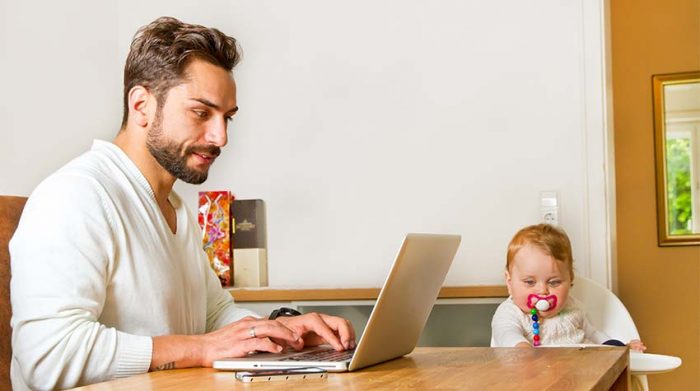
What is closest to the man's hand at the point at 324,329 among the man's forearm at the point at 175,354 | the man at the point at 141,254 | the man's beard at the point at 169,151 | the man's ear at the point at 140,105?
the man at the point at 141,254

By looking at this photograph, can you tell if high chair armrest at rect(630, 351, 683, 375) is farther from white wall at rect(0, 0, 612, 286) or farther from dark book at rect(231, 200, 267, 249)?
dark book at rect(231, 200, 267, 249)

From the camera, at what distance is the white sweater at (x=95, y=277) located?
1.34m

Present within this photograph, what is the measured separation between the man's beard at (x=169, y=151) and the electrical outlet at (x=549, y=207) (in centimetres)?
155

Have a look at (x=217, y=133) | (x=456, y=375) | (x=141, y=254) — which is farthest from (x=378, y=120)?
(x=456, y=375)

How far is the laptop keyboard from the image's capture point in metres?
1.33

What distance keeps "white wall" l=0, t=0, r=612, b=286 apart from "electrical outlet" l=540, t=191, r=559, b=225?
21mm

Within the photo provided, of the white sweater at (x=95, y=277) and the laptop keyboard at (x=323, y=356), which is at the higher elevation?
the white sweater at (x=95, y=277)

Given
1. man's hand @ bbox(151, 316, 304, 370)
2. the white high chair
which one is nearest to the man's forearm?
man's hand @ bbox(151, 316, 304, 370)

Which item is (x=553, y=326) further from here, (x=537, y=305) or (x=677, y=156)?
(x=677, y=156)

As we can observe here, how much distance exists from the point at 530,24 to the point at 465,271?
866 mm

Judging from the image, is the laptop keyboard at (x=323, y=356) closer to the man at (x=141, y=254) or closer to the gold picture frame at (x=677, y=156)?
the man at (x=141, y=254)

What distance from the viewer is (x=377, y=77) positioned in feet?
10.5

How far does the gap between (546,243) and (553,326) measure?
9.4 inches

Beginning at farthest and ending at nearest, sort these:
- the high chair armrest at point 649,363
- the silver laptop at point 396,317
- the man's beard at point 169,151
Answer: the high chair armrest at point 649,363, the man's beard at point 169,151, the silver laptop at point 396,317
